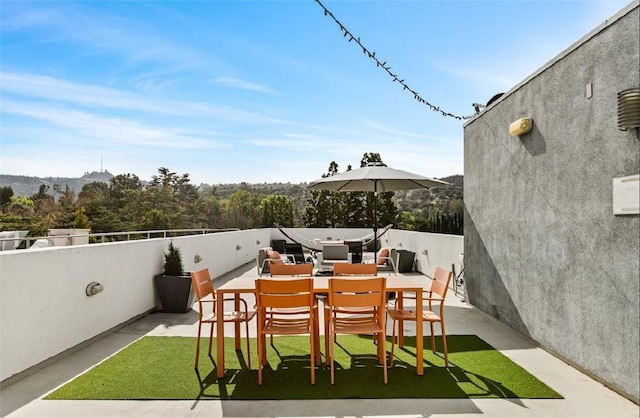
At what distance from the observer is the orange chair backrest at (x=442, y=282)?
3.93 meters

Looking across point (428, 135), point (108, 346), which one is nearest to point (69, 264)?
point (108, 346)

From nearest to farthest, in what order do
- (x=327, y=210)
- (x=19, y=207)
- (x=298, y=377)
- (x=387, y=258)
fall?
(x=298, y=377)
(x=387, y=258)
(x=327, y=210)
(x=19, y=207)

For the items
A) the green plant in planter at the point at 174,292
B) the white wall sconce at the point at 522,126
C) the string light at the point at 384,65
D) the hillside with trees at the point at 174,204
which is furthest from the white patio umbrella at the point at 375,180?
the hillside with trees at the point at 174,204

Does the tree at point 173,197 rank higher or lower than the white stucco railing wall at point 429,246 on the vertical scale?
higher

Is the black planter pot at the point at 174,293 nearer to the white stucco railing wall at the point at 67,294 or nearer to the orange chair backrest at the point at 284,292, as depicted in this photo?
the white stucco railing wall at the point at 67,294

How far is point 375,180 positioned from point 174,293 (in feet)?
11.7

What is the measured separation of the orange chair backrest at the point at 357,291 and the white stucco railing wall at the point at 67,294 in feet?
8.66

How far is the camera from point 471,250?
265 inches

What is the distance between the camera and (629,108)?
3119 mm

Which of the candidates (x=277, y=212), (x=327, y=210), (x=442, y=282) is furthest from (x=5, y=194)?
(x=442, y=282)

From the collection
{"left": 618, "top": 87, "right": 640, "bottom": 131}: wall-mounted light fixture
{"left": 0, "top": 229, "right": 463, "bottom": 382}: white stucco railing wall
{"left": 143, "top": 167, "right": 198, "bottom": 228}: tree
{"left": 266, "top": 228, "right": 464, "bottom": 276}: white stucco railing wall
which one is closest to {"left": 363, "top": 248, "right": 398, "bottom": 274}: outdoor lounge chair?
{"left": 266, "top": 228, "right": 464, "bottom": 276}: white stucco railing wall

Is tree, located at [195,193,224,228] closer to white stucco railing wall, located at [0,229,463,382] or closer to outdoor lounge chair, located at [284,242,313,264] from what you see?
outdoor lounge chair, located at [284,242,313,264]

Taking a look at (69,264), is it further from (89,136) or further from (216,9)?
(89,136)

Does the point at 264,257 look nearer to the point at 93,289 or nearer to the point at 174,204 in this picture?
the point at 93,289
